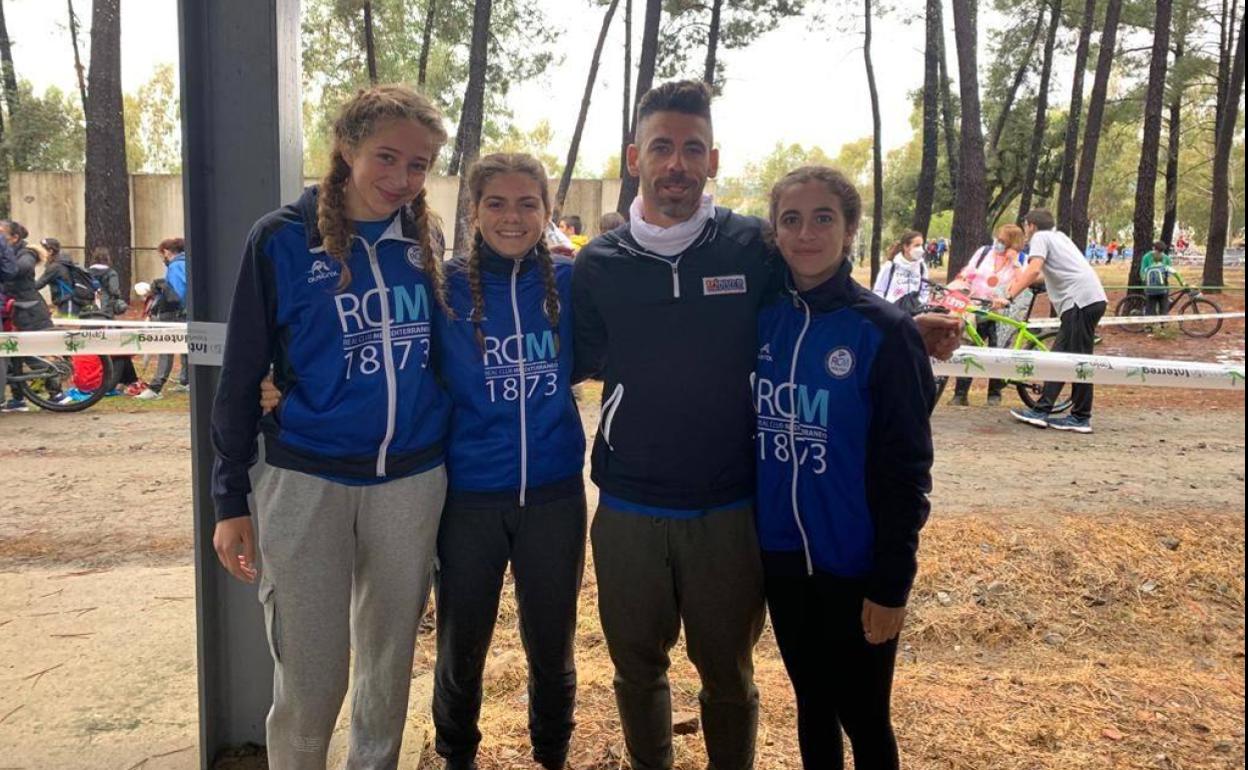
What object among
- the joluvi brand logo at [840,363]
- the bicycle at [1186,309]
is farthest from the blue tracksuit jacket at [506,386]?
the bicycle at [1186,309]

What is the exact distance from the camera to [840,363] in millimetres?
2199

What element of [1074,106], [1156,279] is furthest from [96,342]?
[1074,106]

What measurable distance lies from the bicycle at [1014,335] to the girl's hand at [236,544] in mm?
7129

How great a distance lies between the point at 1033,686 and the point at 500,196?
2733mm

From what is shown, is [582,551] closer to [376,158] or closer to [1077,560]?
[376,158]

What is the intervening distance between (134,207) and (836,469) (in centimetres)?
2444

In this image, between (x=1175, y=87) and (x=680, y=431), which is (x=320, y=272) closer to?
(x=680, y=431)

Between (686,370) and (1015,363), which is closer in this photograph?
(686,370)

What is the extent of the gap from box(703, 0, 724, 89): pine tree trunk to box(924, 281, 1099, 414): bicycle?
1359 cm

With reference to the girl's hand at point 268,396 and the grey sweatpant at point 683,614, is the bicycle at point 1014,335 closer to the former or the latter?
the grey sweatpant at point 683,614

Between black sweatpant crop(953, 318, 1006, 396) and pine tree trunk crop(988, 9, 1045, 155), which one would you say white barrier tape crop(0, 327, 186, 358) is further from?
pine tree trunk crop(988, 9, 1045, 155)

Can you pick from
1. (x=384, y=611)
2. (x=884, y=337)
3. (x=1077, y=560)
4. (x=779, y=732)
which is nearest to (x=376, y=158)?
(x=384, y=611)

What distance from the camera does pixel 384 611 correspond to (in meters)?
2.31

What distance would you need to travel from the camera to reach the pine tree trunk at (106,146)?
14500 millimetres
